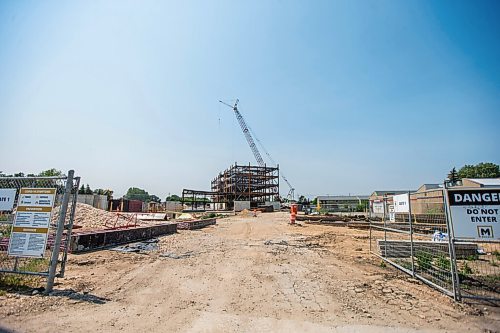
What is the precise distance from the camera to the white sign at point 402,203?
22.1 ft

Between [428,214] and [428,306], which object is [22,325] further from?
[428,214]

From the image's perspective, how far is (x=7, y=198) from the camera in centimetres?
588

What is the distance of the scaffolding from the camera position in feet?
232

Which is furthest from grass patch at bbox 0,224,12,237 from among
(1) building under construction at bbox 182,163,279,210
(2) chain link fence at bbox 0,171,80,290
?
(1) building under construction at bbox 182,163,279,210

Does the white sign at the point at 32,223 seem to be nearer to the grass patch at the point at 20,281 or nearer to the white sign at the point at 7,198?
the white sign at the point at 7,198

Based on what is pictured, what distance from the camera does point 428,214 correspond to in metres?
6.83

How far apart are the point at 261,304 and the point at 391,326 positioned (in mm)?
2022

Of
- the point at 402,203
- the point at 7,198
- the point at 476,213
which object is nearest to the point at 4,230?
the point at 7,198

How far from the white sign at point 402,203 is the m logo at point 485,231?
1758mm

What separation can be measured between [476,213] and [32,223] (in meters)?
8.85

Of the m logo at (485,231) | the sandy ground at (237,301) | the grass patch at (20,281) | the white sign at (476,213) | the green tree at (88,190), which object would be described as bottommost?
the sandy ground at (237,301)

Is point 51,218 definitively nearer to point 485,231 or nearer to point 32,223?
point 32,223

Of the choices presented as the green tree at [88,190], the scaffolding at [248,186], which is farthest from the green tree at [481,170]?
the green tree at [88,190]

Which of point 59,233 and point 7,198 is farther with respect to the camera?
point 7,198
